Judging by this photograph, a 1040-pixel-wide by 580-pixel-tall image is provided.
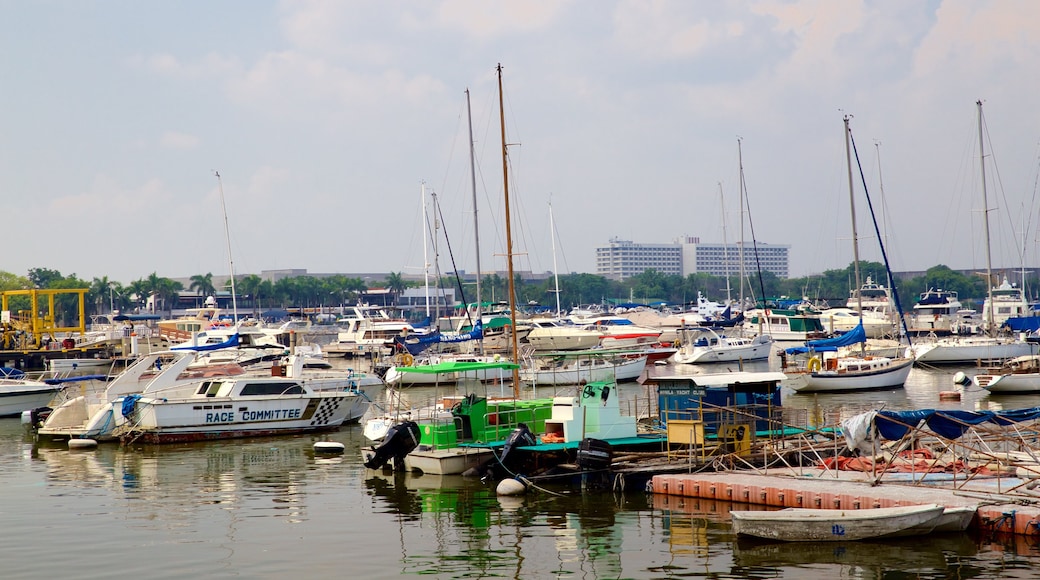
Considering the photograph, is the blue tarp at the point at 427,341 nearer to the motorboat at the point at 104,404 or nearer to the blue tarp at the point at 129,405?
the motorboat at the point at 104,404

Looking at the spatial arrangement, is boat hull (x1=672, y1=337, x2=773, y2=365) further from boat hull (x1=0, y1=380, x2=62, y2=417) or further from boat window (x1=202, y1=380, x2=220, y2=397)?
boat hull (x1=0, y1=380, x2=62, y2=417)

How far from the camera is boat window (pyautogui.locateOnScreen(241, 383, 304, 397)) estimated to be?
39750mm

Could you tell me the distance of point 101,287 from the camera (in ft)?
622

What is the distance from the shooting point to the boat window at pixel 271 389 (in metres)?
39.8

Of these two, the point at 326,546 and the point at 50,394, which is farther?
Answer: the point at 50,394

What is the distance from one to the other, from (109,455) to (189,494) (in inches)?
358

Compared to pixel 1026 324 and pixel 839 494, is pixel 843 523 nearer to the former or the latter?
pixel 839 494

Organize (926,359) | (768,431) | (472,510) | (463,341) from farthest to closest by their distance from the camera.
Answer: (463,341) < (926,359) < (768,431) < (472,510)

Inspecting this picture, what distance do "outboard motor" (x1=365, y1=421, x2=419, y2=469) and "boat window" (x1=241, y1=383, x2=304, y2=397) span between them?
1027 centimetres

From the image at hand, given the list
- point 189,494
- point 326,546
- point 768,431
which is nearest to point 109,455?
point 189,494

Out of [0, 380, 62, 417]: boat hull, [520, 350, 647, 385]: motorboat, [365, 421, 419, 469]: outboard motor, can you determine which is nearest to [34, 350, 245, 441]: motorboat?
[0, 380, 62, 417]: boat hull

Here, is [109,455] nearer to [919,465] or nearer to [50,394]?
[50,394]

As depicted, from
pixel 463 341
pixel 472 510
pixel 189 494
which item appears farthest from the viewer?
pixel 463 341

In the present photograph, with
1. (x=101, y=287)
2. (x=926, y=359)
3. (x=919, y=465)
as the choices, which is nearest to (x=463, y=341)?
(x=926, y=359)
